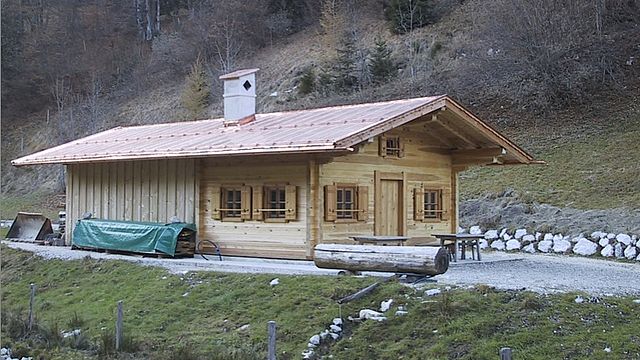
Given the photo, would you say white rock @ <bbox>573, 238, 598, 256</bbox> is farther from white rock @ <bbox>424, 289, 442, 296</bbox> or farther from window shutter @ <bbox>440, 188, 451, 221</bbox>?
white rock @ <bbox>424, 289, 442, 296</bbox>

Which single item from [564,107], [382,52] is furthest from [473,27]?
[564,107]

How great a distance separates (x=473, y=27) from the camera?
37.0m

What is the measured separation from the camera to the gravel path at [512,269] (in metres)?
12.2

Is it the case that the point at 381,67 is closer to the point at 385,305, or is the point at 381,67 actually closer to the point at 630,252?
the point at 630,252

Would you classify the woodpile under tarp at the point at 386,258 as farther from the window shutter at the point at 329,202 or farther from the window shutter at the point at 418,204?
the window shutter at the point at 418,204

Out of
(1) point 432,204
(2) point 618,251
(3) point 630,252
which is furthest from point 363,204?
(3) point 630,252

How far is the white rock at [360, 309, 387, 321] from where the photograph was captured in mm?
10662

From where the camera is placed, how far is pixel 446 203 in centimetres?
1969

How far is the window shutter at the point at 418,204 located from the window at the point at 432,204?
0.32 meters

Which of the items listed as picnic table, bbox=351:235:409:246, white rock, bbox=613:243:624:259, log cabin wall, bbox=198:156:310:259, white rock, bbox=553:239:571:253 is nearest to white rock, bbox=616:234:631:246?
white rock, bbox=613:243:624:259

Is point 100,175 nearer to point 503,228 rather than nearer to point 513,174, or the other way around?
point 503,228

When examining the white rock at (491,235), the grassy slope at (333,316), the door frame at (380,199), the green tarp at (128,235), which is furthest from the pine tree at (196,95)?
the grassy slope at (333,316)

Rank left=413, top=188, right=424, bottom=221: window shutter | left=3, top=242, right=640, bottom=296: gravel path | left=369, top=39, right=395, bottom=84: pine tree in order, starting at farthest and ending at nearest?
left=369, top=39, right=395, bottom=84: pine tree < left=413, top=188, right=424, bottom=221: window shutter < left=3, top=242, right=640, bottom=296: gravel path

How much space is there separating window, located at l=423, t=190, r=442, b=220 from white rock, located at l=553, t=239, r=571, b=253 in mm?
3317
